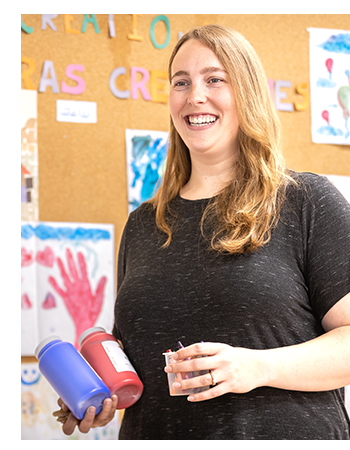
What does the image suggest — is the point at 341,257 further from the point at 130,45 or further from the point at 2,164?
the point at 130,45

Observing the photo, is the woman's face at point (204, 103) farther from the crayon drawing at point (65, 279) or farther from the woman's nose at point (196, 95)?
the crayon drawing at point (65, 279)

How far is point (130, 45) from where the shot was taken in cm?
148

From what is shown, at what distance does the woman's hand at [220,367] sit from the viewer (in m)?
0.63

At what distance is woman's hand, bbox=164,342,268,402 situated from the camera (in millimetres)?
627

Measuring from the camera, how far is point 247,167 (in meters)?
0.88

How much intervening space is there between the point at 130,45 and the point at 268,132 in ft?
2.59

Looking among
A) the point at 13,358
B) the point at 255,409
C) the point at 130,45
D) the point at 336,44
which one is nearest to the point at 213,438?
the point at 255,409

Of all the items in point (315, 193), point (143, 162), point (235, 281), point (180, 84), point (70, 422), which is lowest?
point (70, 422)

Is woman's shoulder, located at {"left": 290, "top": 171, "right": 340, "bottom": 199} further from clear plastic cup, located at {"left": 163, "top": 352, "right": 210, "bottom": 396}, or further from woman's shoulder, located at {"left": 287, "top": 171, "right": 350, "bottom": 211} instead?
clear plastic cup, located at {"left": 163, "top": 352, "right": 210, "bottom": 396}

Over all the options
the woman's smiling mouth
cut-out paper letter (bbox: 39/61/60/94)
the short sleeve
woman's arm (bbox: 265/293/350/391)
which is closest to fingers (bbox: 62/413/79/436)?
woman's arm (bbox: 265/293/350/391)

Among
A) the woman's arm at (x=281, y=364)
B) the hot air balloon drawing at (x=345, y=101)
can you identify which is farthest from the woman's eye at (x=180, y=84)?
the hot air balloon drawing at (x=345, y=101)

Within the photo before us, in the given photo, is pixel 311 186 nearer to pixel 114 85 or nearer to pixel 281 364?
pixel 281 364

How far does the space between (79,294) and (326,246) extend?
0.87m

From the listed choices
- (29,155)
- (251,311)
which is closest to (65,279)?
(29,155)
